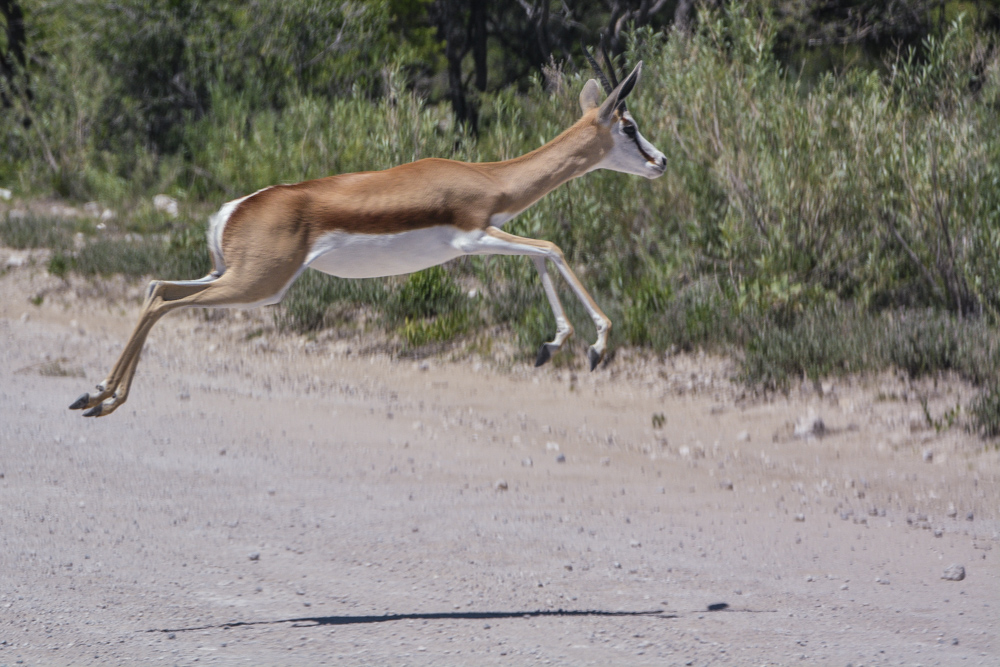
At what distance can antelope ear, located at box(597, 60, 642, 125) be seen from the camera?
14.5ft

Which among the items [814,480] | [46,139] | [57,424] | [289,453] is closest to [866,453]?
[814,480]

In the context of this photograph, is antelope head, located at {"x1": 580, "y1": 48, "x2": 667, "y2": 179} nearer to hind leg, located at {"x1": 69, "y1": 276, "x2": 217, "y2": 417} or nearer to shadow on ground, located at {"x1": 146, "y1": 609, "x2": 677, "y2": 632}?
hind leg, located at {"x1": 69, "y1": 276, "x2": 217, "y2": 417}

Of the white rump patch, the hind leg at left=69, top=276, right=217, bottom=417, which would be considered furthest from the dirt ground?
the white rump patch

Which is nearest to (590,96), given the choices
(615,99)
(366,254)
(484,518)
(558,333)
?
(615,99)

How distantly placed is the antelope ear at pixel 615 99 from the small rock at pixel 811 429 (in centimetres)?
493

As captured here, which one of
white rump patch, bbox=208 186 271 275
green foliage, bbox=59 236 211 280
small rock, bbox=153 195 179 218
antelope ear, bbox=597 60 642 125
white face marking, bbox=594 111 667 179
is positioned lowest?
green foliage, bbox=59 236 211 280

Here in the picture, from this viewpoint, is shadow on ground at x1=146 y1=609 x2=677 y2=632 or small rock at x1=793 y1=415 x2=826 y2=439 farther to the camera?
small rock at x1=793 y1=415 x2=826 y2=439

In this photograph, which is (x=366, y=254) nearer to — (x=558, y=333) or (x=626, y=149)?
(x=558, y=333)

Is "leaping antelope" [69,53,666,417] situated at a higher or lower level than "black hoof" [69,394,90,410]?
higher

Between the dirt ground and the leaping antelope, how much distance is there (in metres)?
1.46

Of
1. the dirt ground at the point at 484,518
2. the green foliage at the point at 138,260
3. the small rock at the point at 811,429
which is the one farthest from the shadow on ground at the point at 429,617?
the green foliage at the point at 138,260

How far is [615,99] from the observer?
4660mm

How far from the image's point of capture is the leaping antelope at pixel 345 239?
4.26m

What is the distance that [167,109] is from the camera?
21.5 meters
